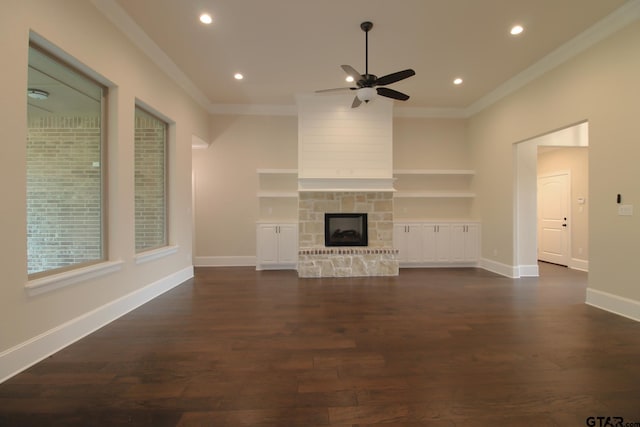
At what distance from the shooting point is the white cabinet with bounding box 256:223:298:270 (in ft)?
18.5

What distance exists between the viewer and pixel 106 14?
9.54 ft

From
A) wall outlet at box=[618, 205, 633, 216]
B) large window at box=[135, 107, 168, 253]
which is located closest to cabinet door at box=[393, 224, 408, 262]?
wall outlet at box=[618, 205, 633, 216]

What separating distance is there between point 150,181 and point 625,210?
5.99 meters

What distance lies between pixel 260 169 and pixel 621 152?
17.5 ft

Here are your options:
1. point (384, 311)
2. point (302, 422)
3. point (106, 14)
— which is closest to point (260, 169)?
point (106, 14)

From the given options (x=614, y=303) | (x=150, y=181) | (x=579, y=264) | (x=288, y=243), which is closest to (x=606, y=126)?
(x=614, y=303)

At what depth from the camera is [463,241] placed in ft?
19.4

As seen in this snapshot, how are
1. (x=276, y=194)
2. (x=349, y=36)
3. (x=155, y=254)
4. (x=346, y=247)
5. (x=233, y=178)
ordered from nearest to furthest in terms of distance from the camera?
1. (x=349, y=36)
2. (x=155, y=254)
3. (x=346, y=247)
4. (x=276, y=194)
5. (x=233, y=178)

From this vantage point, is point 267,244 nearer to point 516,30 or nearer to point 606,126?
point 516,30

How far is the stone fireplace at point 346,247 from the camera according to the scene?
5129 millimetres

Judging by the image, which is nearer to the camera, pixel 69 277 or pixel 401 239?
pixel 69 277

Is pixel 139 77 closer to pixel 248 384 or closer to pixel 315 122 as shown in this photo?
pixel 315 122

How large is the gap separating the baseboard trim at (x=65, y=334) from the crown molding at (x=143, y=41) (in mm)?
3036

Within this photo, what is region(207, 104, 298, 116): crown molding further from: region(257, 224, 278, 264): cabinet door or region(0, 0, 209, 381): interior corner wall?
region(257, 224, 278, 264): cabinet door
